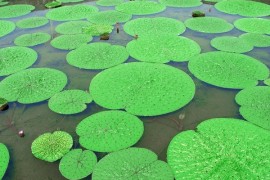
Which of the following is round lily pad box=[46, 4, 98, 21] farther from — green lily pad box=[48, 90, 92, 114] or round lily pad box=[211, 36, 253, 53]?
round lily pad box=[211, 36, 253, 53]

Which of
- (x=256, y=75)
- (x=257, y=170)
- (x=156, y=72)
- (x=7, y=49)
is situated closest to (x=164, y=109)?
(x=156, y=72)

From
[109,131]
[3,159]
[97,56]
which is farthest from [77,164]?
[97,56]

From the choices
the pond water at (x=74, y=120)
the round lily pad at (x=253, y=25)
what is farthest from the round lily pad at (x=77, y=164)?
the round lily pad at (x=253, y=25)

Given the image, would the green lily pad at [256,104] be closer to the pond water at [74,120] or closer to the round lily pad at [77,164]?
the pond water at [74,120]

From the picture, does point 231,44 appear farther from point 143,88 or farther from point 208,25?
point 143,88

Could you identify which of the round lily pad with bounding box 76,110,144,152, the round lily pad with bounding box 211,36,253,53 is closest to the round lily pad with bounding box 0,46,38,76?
the round lily pad with bounding box 76,110,144,152

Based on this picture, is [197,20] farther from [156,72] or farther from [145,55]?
[156,72]
